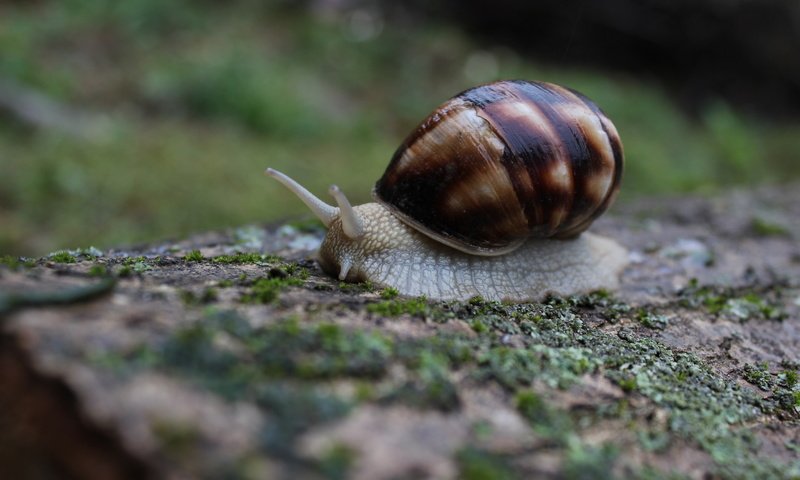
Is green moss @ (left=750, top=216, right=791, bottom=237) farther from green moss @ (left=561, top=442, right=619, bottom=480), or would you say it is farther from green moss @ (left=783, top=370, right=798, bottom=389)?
green moss @ (left=561, top=442, right=619, bottom=480)

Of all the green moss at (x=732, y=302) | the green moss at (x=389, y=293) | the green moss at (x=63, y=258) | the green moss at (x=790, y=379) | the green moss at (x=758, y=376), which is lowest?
the green moss at (x=790, y=379)

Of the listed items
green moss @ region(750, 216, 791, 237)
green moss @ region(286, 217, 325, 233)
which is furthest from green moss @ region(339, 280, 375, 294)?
green moss @ region(750, 216, 791, 237)

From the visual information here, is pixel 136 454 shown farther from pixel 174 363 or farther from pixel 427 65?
pixel 427 65

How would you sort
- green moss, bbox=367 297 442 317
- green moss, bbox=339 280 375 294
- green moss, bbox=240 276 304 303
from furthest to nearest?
green moss, bbox=339 280 375 294 < green moss, bbox=367 297 442 317 < green moss, bbox=240 276 304 303

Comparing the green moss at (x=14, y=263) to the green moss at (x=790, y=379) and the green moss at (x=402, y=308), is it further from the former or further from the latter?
the green moss at (x=790, y=379)

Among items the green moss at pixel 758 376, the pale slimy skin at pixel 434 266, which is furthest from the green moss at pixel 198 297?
the green moss at pixel 758 376

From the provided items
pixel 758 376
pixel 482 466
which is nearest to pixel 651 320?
pixel 758 376
